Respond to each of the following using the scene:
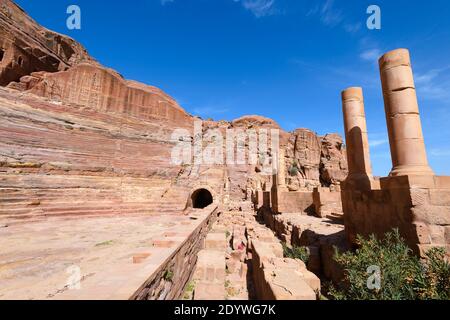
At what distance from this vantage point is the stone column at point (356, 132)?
22.0ft

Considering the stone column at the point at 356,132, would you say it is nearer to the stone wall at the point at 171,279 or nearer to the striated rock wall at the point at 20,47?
the stone wall at the point at 171,279

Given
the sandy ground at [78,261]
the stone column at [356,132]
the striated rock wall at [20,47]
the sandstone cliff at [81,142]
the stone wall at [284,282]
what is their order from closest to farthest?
the sandy ground at [78,261], the stone wall at [284,282], the stone column at [356,132], the sandstone cliff at [81,142], the striated rock wall at [20,47]

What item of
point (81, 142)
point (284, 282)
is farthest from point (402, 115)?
point (81, 142)

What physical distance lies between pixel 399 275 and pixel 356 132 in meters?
4.99

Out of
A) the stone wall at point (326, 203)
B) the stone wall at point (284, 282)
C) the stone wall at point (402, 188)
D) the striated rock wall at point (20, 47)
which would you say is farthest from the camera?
the striated rock wall at point (20, 47)

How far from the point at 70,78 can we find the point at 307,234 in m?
25.5

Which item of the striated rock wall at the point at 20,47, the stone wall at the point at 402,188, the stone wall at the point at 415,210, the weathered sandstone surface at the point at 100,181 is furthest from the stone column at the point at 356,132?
the striated rock wall at the point at 20,47

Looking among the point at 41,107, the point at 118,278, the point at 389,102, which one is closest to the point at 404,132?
the point at 389,102

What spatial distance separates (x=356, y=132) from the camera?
23.1 feet

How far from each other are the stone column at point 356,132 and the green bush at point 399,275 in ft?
11.0

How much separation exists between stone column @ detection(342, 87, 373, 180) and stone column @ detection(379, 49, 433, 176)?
5.70 feet

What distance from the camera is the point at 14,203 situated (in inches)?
378

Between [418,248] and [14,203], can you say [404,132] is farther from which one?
[14,203]

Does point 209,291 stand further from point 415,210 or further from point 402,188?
point 402,188
